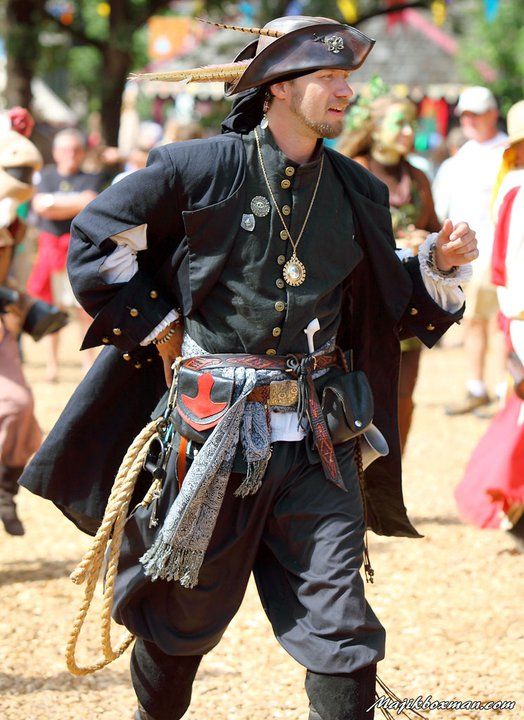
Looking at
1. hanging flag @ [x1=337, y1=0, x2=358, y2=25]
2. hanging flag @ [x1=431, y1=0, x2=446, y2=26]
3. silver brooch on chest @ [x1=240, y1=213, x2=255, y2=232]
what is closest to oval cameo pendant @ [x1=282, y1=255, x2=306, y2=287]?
silver brooch on chest @ [x1=240, y1=213, x2=255, y2=232]

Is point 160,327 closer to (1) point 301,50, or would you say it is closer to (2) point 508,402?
(1) point 301,50

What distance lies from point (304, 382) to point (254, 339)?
0.19 meters

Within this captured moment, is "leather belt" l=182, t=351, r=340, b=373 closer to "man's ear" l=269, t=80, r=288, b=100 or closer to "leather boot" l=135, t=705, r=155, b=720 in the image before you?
"man's ear" l=269, t=80, r=288, b=100

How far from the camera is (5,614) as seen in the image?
504 cm

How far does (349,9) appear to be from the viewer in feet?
63.5

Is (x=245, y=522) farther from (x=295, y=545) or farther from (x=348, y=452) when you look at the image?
(x=348, y=452)

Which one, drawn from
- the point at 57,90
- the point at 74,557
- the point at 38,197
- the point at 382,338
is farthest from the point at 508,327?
the point at 57,90

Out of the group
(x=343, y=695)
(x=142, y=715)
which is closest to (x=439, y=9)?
(x=142, y=715)

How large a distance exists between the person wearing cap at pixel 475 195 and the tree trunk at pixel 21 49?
793 centimetres

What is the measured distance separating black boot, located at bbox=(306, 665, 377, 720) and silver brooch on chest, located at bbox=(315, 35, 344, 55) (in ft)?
5.34

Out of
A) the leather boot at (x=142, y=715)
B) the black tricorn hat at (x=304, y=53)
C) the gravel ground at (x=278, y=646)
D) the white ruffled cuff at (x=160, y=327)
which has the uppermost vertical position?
the black tricorn hat at (x=304, y=53)

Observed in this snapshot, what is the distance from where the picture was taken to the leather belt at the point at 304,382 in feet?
10.9

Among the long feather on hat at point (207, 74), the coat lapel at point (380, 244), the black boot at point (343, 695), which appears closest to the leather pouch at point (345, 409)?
the coat lapel at point (380, 244)

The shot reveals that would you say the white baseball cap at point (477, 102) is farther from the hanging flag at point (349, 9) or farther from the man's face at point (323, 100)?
the hanging flag at point (349, 9)
